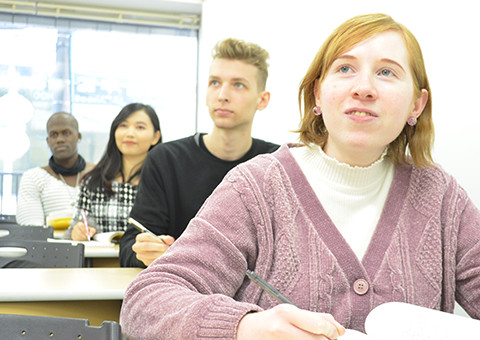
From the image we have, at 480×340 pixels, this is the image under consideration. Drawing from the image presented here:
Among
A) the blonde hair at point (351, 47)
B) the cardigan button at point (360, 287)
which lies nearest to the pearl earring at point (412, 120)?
the blonde hair at point (351, 47)

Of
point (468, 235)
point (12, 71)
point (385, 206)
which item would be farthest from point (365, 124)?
point (12, 71)

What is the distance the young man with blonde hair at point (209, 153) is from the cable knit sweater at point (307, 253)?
35.5 inches

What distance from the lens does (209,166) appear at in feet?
7.04

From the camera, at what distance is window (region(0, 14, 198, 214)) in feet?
20.2

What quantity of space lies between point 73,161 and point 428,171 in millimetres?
→ 3509

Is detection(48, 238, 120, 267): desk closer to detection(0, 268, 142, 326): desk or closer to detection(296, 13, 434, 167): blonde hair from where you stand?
detection(0, 268, 142, 326): desk

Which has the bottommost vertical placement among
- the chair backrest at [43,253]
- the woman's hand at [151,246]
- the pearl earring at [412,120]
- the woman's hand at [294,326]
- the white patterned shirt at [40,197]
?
the white patterned shirt at [40,197]

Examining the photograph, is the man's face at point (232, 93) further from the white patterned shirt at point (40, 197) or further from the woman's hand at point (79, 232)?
the white patterned shirt at point (40, 197)

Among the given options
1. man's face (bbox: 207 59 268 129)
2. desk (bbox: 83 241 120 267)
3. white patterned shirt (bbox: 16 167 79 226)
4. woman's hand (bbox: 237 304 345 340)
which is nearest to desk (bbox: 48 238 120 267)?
desk (bbox: 83 241 120 267)

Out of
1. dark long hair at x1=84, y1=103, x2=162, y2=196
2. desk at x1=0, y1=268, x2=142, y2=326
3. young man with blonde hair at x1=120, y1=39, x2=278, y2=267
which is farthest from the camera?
dark long hair at x1=84, y1=103, x2=162, y2=196

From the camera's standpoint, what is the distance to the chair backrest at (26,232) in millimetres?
2717

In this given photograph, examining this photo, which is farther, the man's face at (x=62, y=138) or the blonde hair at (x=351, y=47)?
the man's face at (x=62, y=138)

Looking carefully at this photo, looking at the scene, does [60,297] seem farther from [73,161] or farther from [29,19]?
[29,19]

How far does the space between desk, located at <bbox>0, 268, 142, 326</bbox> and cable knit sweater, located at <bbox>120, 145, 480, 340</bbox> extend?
55 cm
